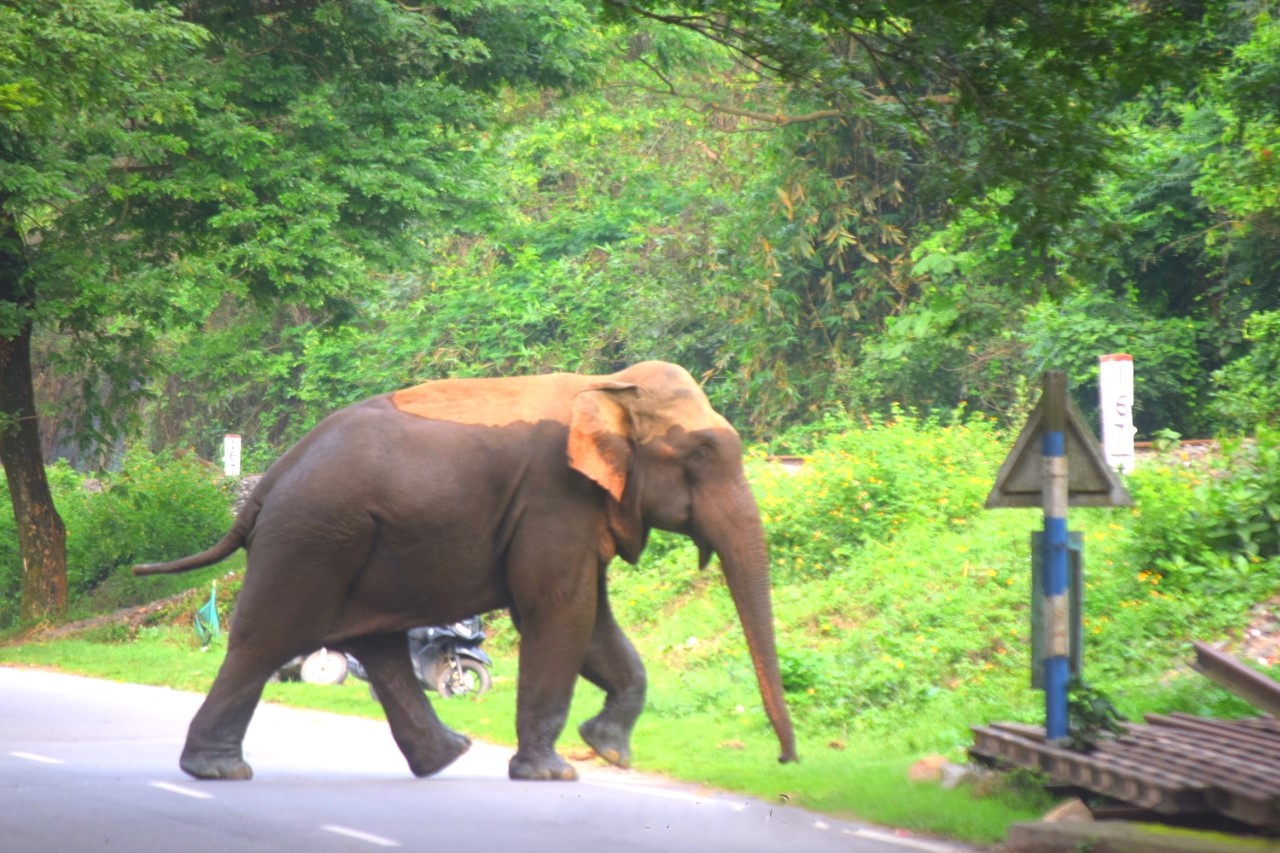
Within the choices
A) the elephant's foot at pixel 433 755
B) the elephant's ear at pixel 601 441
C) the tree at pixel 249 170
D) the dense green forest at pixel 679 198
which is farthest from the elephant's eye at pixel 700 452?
the tree at pixel 249 170

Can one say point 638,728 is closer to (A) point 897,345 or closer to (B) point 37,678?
(B) point 37,678

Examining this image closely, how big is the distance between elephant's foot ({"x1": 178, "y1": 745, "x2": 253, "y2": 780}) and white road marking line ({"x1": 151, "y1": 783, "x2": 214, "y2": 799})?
13.4 inches

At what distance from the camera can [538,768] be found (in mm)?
9812

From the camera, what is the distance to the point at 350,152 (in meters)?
21.5

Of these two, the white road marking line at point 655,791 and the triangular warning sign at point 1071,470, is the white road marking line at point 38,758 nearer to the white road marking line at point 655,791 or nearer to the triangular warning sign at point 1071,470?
the white road marking line at point 655,791

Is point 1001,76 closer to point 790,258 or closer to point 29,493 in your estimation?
point 29,493

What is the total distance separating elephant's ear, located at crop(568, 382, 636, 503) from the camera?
980 cm

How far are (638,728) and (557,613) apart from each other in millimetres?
3371

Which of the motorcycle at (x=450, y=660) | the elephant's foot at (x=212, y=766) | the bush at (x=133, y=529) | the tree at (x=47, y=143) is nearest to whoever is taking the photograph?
the elephant's foot at (x=212, y=766)

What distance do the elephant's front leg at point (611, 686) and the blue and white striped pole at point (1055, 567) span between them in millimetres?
2797

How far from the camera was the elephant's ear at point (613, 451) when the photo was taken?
9.80 metres

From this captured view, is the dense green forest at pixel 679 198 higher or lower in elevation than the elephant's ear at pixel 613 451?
higher

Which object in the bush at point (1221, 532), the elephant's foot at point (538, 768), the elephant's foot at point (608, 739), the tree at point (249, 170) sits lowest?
the elephant's foot at point (538, 768)

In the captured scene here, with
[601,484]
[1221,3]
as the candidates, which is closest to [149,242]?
[601,484]
